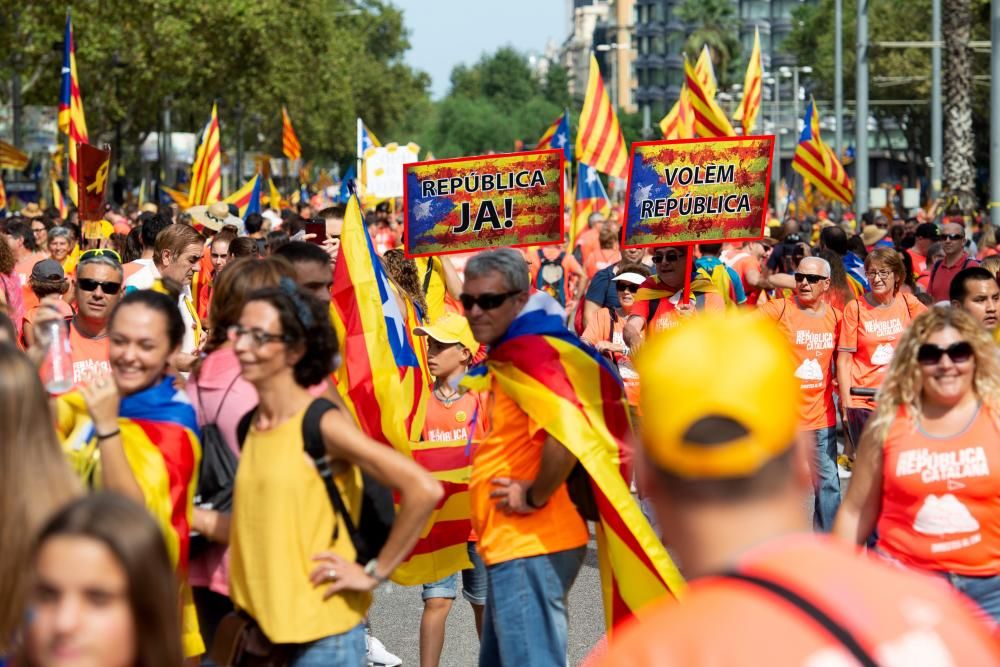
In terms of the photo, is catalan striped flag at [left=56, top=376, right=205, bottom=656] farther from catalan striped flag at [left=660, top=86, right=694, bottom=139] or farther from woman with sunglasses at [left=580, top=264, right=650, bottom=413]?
catalan striped flag at [left=660, top=86, right=694, bottom=139]

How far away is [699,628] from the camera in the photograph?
201cm

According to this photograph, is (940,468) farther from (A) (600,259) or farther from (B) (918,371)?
(A) (600,259)

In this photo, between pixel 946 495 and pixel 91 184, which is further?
pixel 91 184

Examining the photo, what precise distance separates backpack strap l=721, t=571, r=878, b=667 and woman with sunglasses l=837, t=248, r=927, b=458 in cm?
726

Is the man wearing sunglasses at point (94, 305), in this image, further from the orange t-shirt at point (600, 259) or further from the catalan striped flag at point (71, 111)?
the catalan striped flag at point (71, 111)

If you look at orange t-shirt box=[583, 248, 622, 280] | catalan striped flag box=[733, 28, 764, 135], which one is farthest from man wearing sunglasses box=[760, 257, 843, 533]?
catalan striped flag box=[733, 28, 764, 135]

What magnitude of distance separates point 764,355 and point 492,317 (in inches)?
129

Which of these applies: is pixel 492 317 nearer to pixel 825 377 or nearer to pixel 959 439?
pixel 959 439

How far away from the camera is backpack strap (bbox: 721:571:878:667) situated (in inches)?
79.5

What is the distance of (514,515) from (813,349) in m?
4.45

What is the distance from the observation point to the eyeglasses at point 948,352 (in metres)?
5.32

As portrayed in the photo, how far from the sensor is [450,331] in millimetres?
7152

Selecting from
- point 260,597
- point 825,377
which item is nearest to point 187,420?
point 260,597

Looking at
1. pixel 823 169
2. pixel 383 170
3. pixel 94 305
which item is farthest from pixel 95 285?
Answer: pixel 823 169
